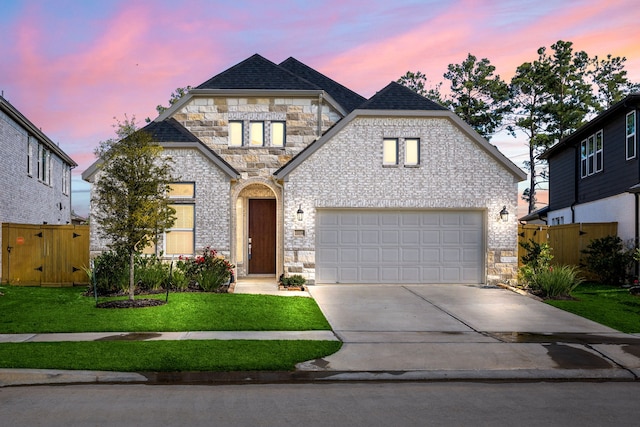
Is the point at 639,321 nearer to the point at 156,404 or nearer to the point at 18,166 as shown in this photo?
the point at 156,404

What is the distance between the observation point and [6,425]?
6.29 meters

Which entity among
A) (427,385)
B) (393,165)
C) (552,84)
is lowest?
(427,385)

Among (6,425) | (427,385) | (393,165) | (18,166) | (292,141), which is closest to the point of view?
(6,425)

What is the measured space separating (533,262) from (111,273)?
1251cm

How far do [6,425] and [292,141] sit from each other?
51.8 ft

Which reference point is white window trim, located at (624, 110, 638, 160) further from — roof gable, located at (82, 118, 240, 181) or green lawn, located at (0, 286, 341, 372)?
roof gable, located at (82, 118, 240, 181)

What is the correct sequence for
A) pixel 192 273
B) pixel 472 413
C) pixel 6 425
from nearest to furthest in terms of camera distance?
pixel 6 425 < pixel 472 413 < pixel 192 273

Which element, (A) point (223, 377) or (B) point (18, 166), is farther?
(B) point (18, 166)

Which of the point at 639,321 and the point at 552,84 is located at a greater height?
the point at 552,84

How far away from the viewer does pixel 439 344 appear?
1066 centimetres

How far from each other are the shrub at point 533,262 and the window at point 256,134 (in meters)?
9.38

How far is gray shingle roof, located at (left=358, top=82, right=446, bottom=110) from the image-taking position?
63.9ft

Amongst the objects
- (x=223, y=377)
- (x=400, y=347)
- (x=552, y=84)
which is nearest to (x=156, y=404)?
(x=223, y=377)

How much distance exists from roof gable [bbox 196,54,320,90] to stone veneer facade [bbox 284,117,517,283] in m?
3.17
